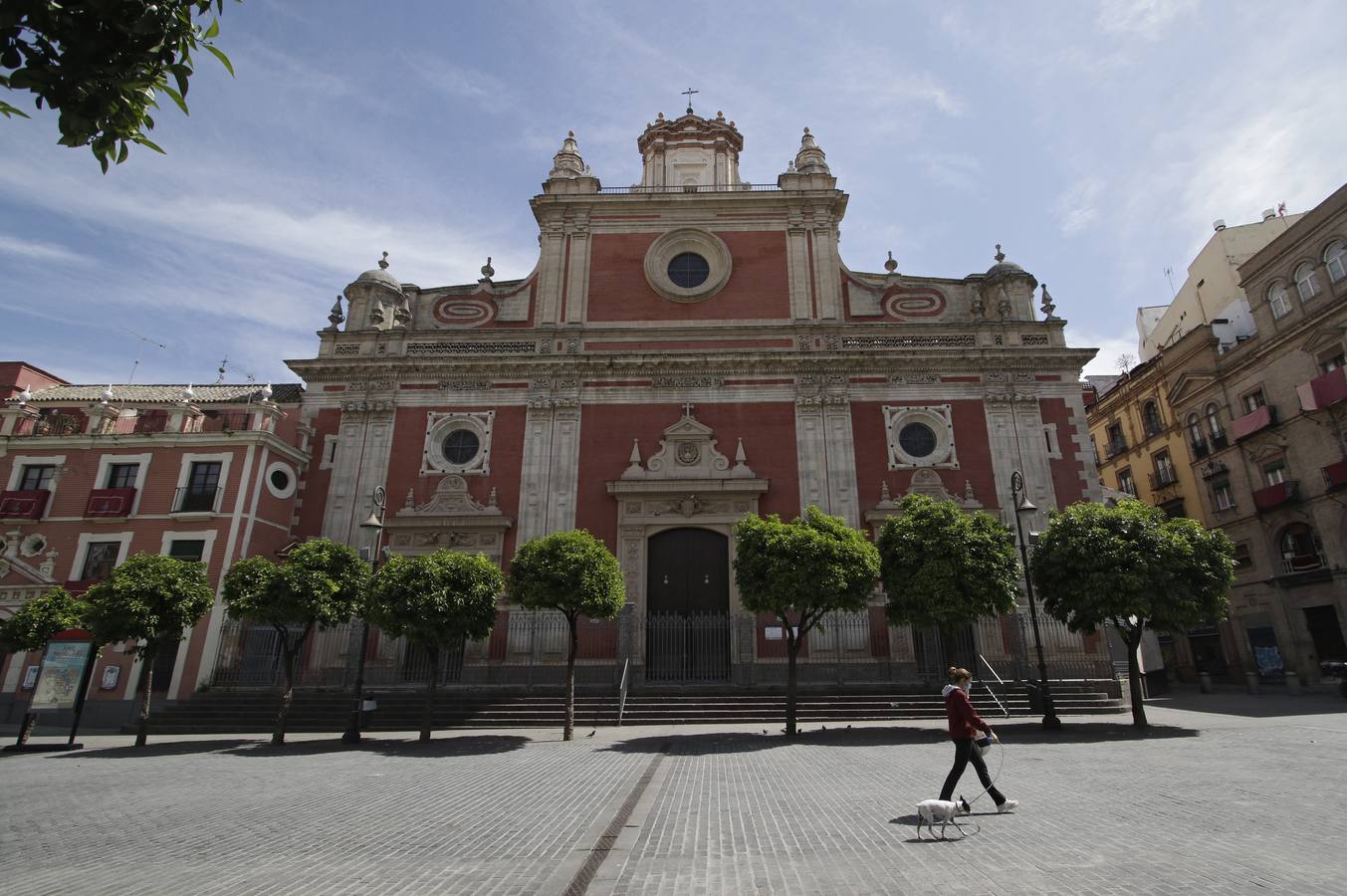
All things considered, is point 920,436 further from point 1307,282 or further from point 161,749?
point 161,749

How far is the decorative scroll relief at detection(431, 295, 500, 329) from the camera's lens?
24.2m

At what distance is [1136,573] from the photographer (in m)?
13.8

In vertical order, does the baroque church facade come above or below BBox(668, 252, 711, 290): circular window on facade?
below

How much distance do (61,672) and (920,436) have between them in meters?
23.4

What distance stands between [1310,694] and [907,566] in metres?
17.4

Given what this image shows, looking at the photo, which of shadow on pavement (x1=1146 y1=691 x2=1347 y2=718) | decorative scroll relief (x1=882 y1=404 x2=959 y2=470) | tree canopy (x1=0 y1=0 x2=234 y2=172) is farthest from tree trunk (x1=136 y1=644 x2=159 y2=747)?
shadow on pavement (x1=1146 y1=691 x2=1347 y2=718)

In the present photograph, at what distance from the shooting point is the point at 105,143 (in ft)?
13.8

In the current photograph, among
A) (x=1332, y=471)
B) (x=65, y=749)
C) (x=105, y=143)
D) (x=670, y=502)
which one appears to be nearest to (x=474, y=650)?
(x=670, y=502)

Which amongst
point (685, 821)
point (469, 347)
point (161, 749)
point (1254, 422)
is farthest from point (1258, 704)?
point (161, 749)

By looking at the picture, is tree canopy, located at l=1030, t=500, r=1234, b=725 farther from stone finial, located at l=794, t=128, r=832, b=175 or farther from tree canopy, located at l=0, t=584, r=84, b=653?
tree canopy, located at l=0, t=584, r=84, b=653

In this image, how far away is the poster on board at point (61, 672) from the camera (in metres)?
15.9

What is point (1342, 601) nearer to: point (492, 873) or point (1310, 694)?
point (1310, 694)

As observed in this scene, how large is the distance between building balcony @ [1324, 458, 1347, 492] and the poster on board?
3509 centimetres

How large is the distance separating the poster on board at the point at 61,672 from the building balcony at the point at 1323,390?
35678mm
